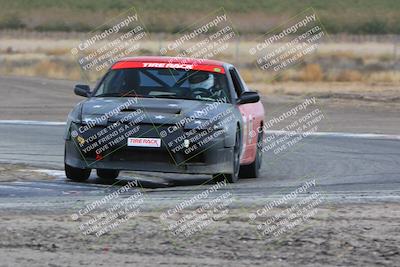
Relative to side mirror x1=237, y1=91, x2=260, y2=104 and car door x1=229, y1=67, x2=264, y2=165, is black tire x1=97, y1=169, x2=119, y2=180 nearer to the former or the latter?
car door x1=229, y1=67, x2=264, y2=165

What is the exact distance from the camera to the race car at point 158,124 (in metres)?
12.5

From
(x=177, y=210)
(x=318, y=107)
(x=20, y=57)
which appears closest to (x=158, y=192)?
(x=177, y=210)

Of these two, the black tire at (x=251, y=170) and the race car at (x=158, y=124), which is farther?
the black tire at (x=251, y=170)

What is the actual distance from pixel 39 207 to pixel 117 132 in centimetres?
232

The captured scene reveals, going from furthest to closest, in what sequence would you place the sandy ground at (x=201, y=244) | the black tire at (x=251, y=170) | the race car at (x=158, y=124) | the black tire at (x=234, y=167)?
the black tire at (x=251, y=170) < the black tire at (x=234, y=167) < the race car at (x=158, y=124) < the sandy ground at (x=201, y=244)

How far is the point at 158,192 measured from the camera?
39.4ft

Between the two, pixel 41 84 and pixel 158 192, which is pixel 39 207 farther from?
pixel 41 84

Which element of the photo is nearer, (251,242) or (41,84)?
(251,242)

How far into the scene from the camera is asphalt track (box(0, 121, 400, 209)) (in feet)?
37.9

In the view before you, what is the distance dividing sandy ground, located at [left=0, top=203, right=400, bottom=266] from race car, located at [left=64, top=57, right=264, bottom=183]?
2.82 metres

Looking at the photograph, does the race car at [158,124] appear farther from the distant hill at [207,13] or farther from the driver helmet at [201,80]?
the distant hill at [207,13]

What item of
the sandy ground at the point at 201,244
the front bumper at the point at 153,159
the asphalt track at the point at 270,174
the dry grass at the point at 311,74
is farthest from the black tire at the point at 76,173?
the dry grass at the point at 311,74

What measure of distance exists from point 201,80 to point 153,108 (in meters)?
1.42

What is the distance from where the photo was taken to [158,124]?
40.9 ft
